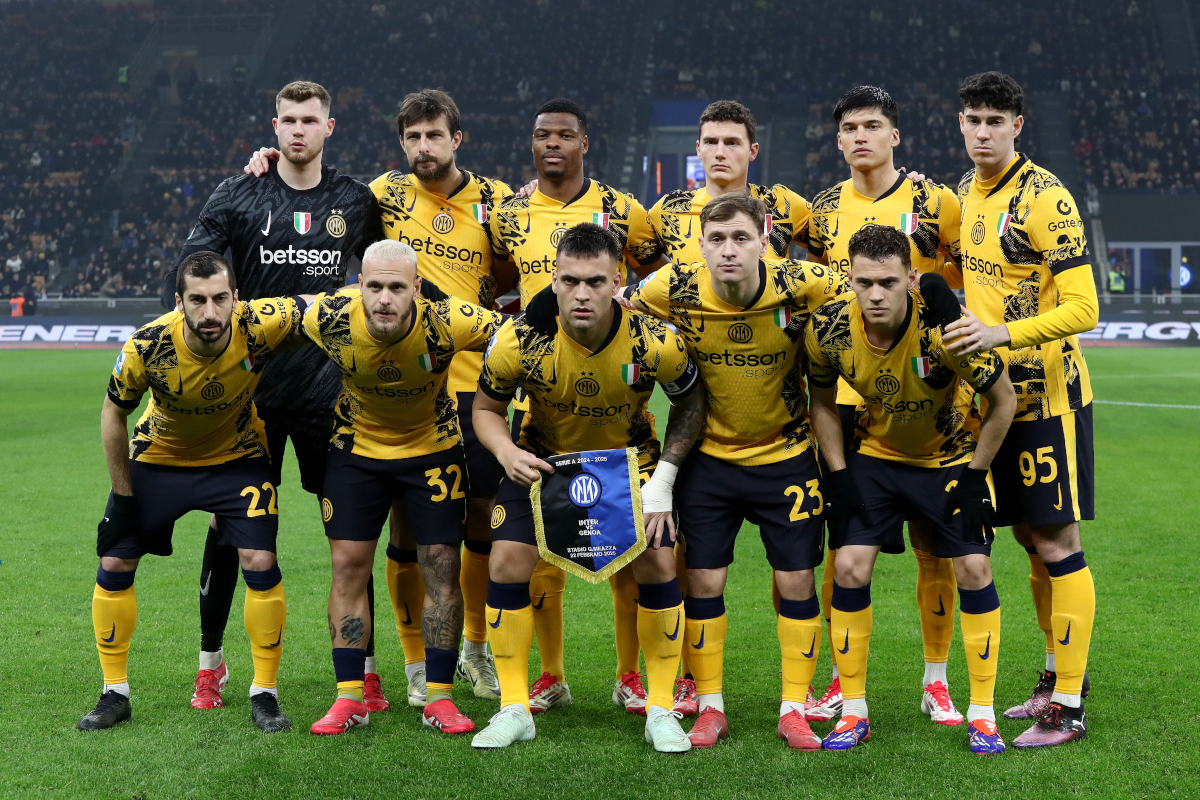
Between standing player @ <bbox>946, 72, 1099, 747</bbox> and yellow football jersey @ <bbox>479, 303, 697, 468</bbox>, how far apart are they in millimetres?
→ 1347

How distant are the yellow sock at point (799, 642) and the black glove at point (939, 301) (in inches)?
47.9

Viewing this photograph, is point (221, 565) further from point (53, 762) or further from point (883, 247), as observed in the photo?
point (883, 247)

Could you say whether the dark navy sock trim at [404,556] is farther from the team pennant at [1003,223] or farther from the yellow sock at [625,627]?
the team pennant at [1003,223]

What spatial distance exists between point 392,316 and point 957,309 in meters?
2.18

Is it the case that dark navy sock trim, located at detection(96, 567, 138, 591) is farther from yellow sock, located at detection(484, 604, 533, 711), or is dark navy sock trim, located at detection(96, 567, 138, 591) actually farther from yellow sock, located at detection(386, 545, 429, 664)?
yellow sock, located at detection(484, 604, 533, 711)

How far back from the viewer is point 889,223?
16.3 ft

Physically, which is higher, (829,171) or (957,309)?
(829,171)

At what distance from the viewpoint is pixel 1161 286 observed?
30.6 m

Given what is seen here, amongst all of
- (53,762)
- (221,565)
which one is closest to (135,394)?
(221,565)

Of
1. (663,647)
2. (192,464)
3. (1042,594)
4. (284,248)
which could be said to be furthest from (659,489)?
(284,248)

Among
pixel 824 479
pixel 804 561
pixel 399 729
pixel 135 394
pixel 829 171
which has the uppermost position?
pixel 829 171

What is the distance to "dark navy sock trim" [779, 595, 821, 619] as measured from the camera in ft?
14.6

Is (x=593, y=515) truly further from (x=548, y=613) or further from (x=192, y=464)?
(x=192, y=464)

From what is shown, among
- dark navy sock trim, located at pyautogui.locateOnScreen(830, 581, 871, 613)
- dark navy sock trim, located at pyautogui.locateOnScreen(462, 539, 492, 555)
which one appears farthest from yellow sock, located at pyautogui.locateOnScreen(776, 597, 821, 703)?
dark navy sock trim, located at pyautogui.locateOnScreen(462, 539, 492, 555)
